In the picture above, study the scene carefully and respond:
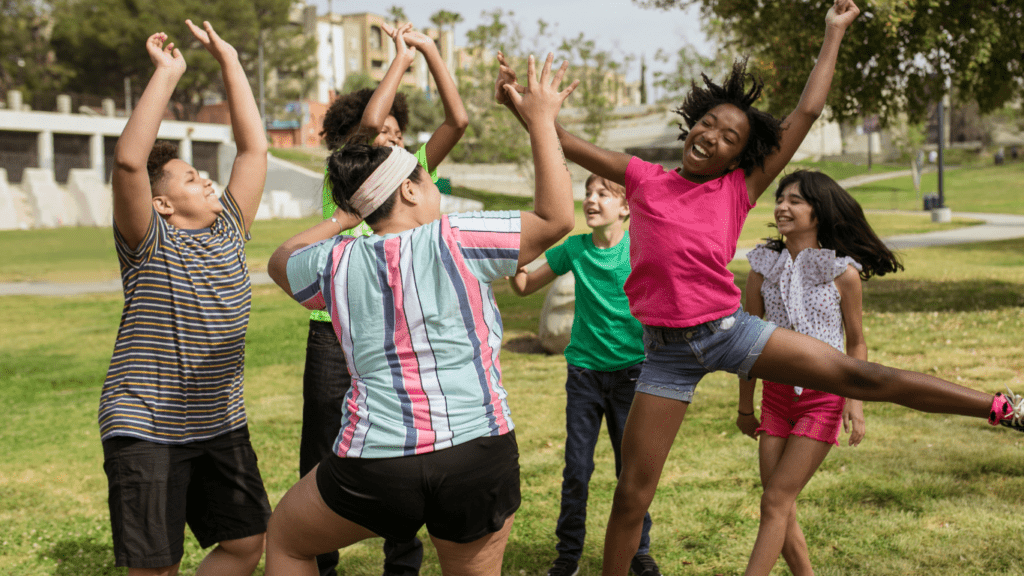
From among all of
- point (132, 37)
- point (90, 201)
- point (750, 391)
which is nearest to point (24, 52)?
point (132, 37)

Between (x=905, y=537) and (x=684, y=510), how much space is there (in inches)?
48.0

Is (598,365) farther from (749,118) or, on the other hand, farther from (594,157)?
(749,118)

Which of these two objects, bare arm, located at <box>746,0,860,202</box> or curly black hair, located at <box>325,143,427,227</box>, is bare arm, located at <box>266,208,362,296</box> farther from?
bare arm, located at <box>746,0,860,202</box>

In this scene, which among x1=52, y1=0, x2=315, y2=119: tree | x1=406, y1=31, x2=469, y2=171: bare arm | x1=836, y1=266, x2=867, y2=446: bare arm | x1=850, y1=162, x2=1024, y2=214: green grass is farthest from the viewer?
x1=52, y1=0, x2=315, y2=119: tree

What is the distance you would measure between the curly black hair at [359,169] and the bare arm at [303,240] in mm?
196

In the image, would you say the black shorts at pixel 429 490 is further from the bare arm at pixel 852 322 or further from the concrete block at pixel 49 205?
the concrete block at pixel 49 205

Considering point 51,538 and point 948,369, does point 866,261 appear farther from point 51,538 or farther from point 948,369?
point 948,369

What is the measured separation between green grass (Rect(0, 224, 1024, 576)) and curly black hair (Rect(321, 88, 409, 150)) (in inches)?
90.0

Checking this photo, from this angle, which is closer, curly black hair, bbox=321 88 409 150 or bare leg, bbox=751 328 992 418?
bare leg, bbox=751 328 992 418

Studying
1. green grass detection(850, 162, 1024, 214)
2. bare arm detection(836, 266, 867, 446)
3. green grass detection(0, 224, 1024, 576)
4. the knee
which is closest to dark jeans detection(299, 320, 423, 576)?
the knee

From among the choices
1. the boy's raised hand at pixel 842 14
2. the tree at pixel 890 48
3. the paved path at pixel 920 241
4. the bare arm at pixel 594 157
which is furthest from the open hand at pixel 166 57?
the paved path at pixel 920 241

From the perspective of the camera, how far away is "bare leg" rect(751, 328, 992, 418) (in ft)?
10.2

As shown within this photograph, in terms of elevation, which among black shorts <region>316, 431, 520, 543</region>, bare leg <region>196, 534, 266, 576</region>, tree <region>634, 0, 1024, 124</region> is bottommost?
bare leg <region>196, 534, 266, 576</region>

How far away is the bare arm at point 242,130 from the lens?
3.52 m
